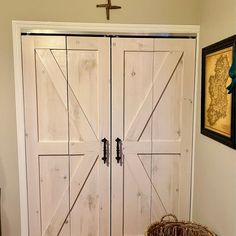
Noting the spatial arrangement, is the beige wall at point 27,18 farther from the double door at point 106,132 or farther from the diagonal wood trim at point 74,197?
→ the diagonal wood trim at point 74,197

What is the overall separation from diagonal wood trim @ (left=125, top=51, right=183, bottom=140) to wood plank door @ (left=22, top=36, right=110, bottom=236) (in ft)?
0.81

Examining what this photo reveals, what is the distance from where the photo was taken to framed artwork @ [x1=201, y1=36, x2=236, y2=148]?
1.68 meters

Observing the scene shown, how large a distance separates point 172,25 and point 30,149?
1.65 metres

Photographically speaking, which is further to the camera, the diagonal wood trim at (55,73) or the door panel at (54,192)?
the door panel at (54,192)

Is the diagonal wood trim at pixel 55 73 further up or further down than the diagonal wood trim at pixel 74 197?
further up

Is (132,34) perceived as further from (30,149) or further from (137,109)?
(30,149)

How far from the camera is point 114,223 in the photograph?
2471 millimetres

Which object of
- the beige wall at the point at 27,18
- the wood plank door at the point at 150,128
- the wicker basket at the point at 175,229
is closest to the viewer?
the wicker basket at the point at 175,229

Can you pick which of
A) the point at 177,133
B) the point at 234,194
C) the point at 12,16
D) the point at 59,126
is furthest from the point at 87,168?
the point at 12,16

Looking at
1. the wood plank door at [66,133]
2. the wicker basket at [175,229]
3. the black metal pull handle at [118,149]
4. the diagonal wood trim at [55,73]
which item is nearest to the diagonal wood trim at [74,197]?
the wood plank door at [66,133]

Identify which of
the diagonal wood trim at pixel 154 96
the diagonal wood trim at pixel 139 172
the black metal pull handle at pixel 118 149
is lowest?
the diagonal wood trim at pixel 139 172

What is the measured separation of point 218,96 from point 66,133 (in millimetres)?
1302

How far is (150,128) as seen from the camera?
2.41 metres

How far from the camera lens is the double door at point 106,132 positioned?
2305mm
